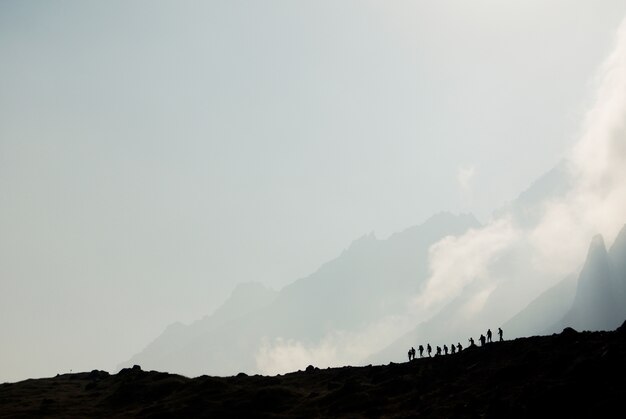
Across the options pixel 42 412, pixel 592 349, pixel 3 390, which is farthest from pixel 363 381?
pixel 3 390

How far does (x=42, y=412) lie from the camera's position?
70438 millimetres

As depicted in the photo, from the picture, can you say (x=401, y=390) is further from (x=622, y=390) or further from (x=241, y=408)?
(x=622, y=390)

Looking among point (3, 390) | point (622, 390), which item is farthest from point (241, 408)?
point (3, 390)

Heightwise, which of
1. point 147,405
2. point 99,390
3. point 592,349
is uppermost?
point 99,390

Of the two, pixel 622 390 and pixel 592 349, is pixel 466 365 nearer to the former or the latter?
pixel 592 349

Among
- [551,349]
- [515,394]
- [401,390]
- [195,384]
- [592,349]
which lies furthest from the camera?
[195,384]

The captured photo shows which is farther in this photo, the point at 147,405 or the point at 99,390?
the point at 99,390

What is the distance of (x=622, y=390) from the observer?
117 feet

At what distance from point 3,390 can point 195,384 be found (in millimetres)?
41957

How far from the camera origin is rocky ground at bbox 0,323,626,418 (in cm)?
3938

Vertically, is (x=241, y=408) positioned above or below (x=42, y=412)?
below

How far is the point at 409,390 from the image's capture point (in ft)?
192

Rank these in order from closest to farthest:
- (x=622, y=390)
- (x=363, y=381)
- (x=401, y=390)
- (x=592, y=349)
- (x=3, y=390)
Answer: (x=622, y=390) < (x=592, y=349) < (x=401, y=390) < (x=363, y=381) < (x=3, y=390)

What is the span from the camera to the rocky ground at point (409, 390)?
129 ft
